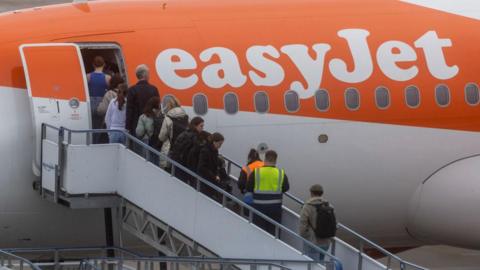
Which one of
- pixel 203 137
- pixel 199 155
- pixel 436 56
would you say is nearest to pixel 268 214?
pixel 199 155

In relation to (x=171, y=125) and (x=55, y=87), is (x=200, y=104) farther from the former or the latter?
(x=55, y=87)

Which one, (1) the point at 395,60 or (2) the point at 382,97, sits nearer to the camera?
(2) the point at 382,97

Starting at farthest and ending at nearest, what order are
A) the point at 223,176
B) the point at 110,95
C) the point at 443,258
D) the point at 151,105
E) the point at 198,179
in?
the point at 443,258 < the point at 110,95 < the point at 223,176 < the point at 151,105 < the point at 198,179

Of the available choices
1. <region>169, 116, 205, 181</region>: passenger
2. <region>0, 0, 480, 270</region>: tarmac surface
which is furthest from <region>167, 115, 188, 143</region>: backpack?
<region>0, 0, 480, 270</region>: tarmac surface

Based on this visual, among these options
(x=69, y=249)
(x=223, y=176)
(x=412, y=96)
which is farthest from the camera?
(x=412, y=96)

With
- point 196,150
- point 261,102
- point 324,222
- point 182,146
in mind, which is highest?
point 261,102

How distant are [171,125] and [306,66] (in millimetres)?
Result: 3300

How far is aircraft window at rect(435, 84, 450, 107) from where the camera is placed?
23.6 meters

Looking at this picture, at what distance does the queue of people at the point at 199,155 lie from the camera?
2038cm

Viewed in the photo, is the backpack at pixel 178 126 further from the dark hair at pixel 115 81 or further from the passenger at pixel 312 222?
the passenger at pixel 312 222

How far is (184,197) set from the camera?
66.8 feet

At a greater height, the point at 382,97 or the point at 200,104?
the point at 382,97

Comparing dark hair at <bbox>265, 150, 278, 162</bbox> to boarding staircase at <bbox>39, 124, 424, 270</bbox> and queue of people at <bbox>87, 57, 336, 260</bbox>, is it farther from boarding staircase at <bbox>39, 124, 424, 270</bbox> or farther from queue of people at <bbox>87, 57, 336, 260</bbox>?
boarding staircase at <bbox>39, 124, 424, 270</bbox>

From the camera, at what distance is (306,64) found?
23.1 metres
